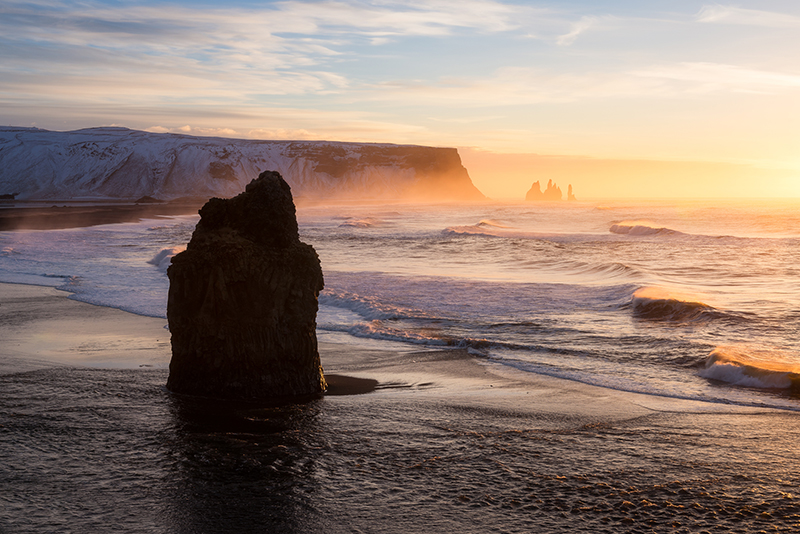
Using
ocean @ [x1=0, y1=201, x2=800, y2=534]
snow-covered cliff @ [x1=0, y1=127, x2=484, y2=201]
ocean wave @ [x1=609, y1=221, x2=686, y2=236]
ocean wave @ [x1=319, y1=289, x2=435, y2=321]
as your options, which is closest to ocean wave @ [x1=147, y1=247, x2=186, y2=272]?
ocean wave @ [x1=319, y1=289, x2=435, y2=321]

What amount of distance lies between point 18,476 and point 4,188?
179 m

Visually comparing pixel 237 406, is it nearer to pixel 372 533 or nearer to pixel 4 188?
pixel 372 533

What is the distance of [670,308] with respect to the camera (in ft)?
43.2

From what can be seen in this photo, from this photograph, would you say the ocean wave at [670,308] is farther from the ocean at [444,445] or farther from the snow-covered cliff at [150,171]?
the snow-covered cliff at [150,171]

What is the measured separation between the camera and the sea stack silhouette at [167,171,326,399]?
23.3ft

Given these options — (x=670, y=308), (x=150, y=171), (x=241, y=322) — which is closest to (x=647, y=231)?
(x=670, y=308)

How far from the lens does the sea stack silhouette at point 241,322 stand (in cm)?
709

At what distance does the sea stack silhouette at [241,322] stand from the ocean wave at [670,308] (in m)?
8.25

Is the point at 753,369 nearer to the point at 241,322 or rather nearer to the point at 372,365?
the point at 372,365

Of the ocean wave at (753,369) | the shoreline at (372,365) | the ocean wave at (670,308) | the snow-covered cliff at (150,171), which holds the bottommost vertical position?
the shoreline at (372,365)

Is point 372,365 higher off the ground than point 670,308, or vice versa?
point 670,308

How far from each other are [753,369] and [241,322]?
6599 mm

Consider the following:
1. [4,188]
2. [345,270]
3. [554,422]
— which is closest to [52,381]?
[554,422]

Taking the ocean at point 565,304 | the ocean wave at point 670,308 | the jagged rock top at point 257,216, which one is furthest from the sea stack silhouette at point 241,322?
the ocean wave at point 670,308
